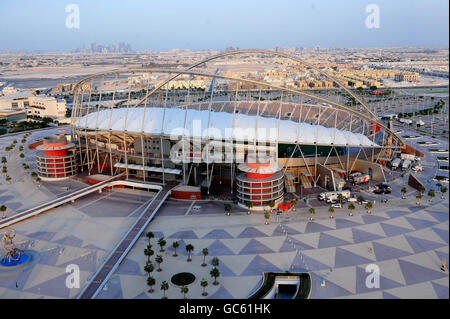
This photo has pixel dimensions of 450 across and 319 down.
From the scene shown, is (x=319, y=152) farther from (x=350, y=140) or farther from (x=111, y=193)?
(x=111, y=193)

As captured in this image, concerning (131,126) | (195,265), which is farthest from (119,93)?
(195,265)

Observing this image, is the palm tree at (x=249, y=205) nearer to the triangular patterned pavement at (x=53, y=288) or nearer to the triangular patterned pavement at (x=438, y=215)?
the triangular patterned pavement at (x=438, y=215)

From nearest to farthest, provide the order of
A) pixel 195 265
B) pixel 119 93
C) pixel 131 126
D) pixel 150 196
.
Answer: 1. pixel 195 265
2. pixel 150 196
3. pixel 131 126
4. pixel 119 93

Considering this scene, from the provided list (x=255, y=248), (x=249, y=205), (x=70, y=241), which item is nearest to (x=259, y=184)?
(x=249, y=205)

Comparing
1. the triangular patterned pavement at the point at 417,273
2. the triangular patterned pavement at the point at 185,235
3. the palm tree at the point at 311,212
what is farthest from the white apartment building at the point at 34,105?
the triangular patterned pavement at the point at 417,273

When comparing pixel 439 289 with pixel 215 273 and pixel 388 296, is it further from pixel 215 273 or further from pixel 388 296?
pixel 215 273

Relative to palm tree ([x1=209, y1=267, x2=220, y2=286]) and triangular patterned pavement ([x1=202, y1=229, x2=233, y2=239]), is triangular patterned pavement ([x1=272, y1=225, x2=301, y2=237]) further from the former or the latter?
palm tree ([x1=209, y1=267, x2=220, y2=286])
